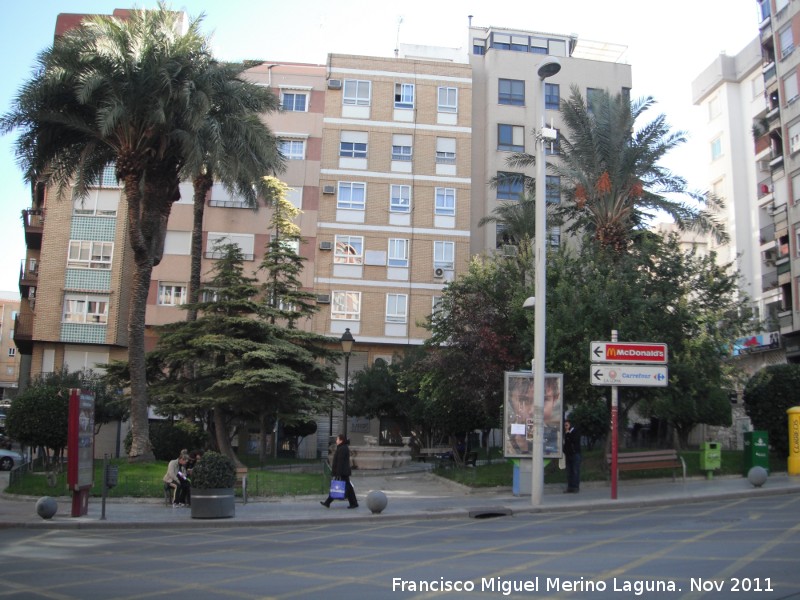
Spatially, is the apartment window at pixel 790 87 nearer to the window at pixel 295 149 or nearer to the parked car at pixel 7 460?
the window at pixel 295 149

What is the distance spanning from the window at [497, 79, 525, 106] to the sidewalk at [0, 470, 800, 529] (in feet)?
97.6

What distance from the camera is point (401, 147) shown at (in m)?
43.6

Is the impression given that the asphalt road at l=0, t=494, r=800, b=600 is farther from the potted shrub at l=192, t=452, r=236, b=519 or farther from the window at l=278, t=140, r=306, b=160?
the window at l=278, t=140, r=306, b=160

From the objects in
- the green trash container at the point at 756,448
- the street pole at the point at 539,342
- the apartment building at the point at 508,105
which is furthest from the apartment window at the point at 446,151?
the green trash container at the point at 756,448

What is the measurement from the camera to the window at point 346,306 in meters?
41.6

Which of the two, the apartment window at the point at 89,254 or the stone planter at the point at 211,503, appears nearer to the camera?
the stone planter at the point at 211,503

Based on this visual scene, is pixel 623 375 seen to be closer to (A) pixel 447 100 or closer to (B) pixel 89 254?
(A) pixel 447 100

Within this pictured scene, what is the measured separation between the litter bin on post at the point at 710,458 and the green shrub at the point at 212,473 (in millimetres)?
12067

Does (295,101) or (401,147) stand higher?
(295,101)

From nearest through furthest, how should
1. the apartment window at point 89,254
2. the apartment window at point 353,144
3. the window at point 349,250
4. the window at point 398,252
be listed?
the apartment window at point 89,254 < the window at point 349,250 < the window at point 398,252 < the apartment window at point 353,144

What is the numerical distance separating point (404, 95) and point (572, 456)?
96.5ft

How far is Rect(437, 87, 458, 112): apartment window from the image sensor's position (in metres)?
44.3

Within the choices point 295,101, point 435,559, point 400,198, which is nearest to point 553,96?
point 400,198

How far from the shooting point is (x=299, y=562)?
10.7 meters
